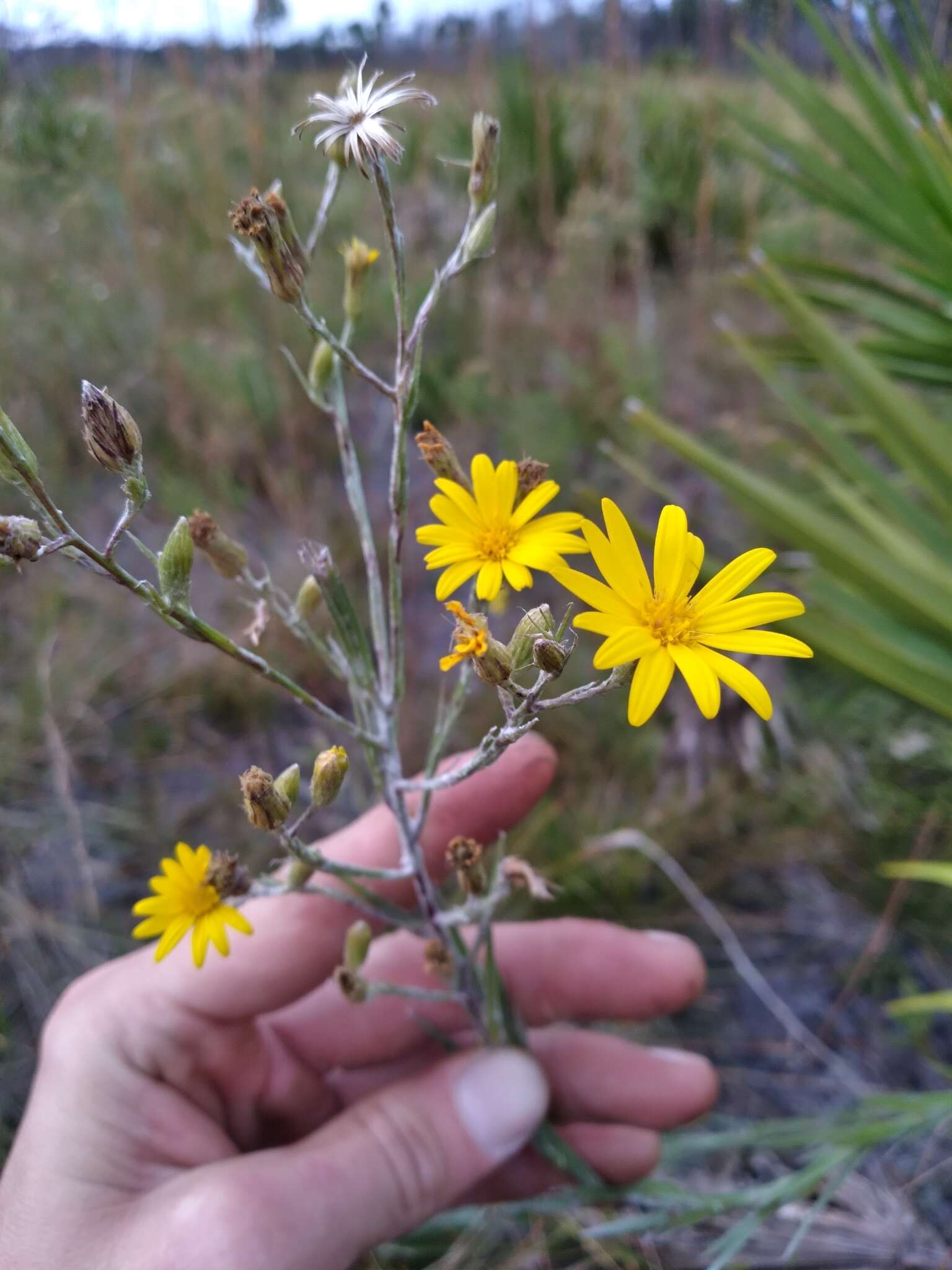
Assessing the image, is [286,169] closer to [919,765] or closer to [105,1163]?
[919,765]

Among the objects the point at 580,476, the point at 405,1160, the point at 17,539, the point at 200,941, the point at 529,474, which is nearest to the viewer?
the point at 17,539

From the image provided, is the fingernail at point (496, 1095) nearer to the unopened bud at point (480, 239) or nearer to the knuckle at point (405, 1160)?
the knuckle at point (405, 1160)

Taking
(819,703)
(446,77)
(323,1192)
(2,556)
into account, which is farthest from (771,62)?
(446,77)

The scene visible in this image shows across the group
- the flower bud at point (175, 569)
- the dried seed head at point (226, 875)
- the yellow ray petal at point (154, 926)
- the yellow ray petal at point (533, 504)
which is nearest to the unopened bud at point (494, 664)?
the yellow ray petal at point (533, 504)

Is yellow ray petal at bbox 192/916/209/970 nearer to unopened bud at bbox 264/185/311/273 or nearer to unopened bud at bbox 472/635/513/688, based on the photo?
unopened bud at bbox 472/635/513/688

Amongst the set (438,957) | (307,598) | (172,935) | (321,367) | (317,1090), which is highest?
(321,367)

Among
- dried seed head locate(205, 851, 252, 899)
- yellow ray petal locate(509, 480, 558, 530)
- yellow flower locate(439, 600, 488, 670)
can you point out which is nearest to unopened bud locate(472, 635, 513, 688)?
yellow flower locate(439, 600, 488, 670)

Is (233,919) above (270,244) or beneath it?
beneath

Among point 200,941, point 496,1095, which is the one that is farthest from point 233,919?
point 496,1095

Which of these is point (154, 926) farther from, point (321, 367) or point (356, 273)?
point (356, 273)
